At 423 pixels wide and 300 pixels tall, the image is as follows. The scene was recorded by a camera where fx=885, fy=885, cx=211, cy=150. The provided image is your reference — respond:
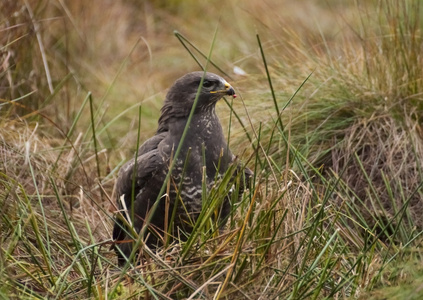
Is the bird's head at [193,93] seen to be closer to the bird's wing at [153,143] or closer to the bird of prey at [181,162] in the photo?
the bird of prey at [181,162]

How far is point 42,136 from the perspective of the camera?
6281 millimetres

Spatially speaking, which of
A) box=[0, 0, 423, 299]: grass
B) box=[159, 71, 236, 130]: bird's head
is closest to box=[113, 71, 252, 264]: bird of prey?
box=[159, 71, 236, 130]: bird's head

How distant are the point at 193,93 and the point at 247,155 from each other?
77 cm

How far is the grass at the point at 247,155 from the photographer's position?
3.72m

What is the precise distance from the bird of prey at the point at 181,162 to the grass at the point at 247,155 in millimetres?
163

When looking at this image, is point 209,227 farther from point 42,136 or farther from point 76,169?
point 42,136

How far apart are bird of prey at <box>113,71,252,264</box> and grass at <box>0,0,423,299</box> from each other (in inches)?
6.4

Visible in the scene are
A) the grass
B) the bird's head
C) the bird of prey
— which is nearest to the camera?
the grass

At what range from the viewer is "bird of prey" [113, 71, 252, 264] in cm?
453

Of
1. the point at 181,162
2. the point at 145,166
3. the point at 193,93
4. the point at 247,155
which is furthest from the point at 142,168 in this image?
the point at 247,155

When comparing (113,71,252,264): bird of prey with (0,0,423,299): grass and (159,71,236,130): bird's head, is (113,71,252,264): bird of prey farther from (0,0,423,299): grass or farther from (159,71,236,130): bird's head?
(0,0,423,299): grass

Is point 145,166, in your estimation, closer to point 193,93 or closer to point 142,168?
point 142,168

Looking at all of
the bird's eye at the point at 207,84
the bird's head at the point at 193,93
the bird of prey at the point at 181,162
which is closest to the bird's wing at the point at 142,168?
the bird of prey at the point at 181,162

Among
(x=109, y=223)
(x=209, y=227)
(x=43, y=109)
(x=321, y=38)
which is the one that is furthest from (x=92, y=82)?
(x=209, y=227)
